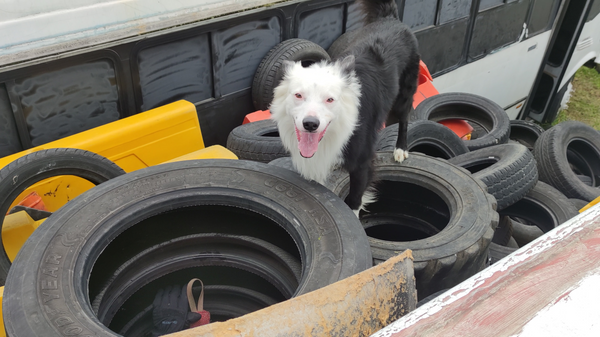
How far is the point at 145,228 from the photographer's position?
78.3 inches

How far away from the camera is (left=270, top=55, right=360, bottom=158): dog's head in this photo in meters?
2.05

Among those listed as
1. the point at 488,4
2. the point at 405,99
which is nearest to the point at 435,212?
the point at 405,99

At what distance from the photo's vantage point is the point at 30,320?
1.32 meters

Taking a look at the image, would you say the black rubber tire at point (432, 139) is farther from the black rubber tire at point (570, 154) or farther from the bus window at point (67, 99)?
the bus window at point (67, 99)

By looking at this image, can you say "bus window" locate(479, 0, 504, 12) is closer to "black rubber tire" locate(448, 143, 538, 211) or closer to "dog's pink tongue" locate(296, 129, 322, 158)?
"black rubber tire" locate(448, 143, 538, 211)

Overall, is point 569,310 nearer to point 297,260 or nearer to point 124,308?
point 297,260

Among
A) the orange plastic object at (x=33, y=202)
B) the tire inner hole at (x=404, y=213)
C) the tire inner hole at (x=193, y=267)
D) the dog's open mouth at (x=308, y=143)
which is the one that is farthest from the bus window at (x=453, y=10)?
the orange plastic object at (x=33, y=202)

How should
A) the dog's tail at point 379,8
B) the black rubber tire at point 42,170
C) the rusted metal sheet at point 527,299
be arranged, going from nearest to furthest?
1. the rusted metal sheet at point 527,299
2. the black rubber tire at point 42,170
3. the dog's tail at point 379,8

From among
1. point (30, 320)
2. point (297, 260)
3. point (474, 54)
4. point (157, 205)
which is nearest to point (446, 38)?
point (474, 54)

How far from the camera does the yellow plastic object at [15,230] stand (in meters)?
2.12

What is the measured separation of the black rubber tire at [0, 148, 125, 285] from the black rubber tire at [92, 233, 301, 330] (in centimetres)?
53

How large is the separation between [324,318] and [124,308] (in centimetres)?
138

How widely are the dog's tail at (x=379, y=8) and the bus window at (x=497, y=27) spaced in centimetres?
234

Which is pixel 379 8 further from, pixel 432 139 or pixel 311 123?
pixel 311 123
